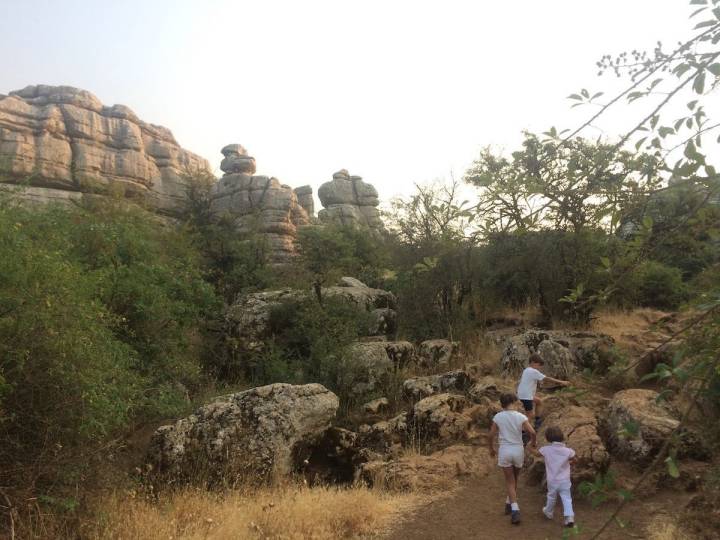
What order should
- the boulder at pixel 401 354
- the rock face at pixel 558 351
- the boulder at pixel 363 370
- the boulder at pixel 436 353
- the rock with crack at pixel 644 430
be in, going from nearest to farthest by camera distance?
1. the rock with crack at pixel 644 430
2. the rock face at pixel 558 351
3. the boulder at pixel 363 370
4. the boulder at pixel 401 354
5. the boulder at pixel 436 353

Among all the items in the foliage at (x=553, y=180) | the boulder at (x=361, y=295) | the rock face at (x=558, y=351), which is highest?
the boulder at (x=361, y=295)

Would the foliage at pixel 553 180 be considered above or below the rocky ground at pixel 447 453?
above

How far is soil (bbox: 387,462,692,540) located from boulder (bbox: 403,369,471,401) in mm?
3965

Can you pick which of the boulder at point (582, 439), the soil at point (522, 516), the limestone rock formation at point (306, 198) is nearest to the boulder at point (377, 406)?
the boulder at point (582, 439)

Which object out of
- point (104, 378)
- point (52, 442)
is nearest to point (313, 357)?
point (104, 378)

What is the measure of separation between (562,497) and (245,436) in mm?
4446

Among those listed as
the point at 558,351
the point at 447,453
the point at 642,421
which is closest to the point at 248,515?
the point at 447,453

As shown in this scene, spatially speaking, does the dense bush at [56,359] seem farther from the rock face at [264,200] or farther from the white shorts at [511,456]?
the rock face at [264,200]

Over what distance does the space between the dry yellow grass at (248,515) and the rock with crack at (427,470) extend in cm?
68

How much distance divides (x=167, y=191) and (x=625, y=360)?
42099mm

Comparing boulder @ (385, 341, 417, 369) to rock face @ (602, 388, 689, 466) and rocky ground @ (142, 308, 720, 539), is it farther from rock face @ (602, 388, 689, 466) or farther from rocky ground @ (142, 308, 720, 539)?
rock face @ (602, 388, 689, 466)

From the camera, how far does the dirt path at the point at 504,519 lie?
5926 mm

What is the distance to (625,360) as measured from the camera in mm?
2613

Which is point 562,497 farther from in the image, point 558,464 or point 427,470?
point 427,470
